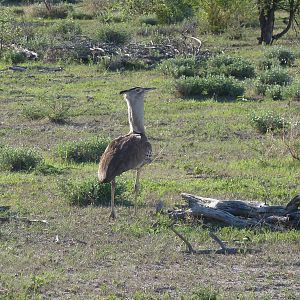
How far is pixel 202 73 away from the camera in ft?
65.4

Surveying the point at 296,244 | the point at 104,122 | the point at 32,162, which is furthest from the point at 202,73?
the point at 296,244

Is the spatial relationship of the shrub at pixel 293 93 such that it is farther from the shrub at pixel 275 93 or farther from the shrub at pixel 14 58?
the shrub at pixel 14 58

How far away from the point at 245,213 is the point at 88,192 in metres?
1.98

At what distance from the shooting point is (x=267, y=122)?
14.6 m

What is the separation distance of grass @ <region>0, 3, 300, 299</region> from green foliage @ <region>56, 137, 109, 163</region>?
25cm

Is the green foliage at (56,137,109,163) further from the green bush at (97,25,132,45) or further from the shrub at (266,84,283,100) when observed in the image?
the green bush at (97,25,132,45)

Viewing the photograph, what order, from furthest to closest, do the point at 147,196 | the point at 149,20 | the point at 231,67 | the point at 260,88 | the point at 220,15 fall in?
the point at 149,20, the point at 220,15, the point at 231,67, the point at 260,88, the point at 147,196

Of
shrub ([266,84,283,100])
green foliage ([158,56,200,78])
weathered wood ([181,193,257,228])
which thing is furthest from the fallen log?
green foliage ([158,56,200,78])

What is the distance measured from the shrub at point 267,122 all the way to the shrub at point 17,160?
4364 mm

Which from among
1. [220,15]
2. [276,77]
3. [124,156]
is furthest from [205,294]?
[220,15]

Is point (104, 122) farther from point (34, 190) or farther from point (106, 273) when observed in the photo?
point (106, 273)

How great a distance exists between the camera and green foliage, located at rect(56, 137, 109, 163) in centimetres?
1274

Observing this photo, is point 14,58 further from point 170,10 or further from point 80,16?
point 80,16

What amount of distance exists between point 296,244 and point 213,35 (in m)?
22.2
